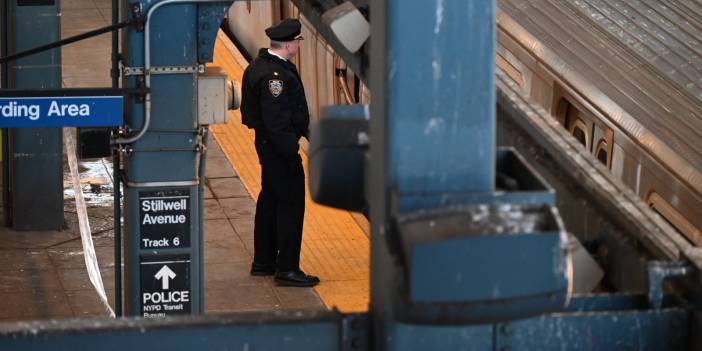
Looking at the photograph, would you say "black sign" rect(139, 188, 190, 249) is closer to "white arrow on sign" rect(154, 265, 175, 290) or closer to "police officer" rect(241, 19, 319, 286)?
"white arrow on sign" rect(154, 265, 175, 290)

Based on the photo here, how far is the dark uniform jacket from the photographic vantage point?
8.58m

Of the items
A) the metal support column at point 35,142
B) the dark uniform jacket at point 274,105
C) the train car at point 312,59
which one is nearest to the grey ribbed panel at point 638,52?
the dark uniform jacket at point 274,105

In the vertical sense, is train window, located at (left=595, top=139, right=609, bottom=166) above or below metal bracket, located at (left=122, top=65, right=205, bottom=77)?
below

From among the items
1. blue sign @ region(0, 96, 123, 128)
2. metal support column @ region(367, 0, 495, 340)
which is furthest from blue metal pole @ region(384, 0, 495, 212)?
blue sign @ region(0, 96, 123, 128)

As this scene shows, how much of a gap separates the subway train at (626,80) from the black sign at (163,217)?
2.34 meters

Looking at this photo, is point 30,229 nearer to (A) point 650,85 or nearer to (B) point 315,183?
(A) point 650,85

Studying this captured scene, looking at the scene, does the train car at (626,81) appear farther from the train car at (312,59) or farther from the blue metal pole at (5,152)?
the blue metal pole at (5,152)

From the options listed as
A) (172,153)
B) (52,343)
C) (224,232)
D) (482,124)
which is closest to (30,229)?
(224,232)

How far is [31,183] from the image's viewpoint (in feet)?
35.6

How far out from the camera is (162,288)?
7.03 meters

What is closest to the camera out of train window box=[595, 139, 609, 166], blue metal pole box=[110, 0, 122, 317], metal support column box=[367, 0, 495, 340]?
metal support column box=[367, 0, 495, 340]

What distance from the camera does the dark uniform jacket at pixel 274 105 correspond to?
8.58 m

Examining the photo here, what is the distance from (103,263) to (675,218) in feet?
15.9

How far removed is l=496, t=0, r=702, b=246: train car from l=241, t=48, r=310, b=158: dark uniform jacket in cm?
138
